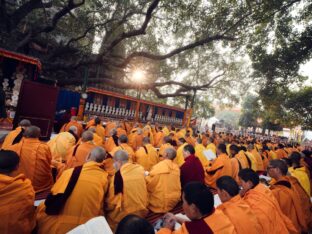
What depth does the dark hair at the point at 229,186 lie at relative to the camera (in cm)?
305

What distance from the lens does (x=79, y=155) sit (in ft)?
17.2

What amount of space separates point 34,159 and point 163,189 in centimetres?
234

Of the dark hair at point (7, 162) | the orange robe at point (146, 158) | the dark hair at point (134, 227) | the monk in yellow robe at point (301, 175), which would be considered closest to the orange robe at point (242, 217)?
the dark hair at point (134, 227)

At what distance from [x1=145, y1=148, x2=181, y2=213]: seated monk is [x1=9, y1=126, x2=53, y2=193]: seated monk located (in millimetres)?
1883

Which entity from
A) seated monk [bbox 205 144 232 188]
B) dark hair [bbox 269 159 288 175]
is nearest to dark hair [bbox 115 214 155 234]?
dark hair [bbox 269 159 288 175]

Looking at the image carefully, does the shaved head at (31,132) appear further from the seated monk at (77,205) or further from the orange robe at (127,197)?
the orange robe at (127,197)

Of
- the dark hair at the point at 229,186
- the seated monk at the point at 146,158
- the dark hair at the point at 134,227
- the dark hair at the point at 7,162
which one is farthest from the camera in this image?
the seated monk at the point at 146,158

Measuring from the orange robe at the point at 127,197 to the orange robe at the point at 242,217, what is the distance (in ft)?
4.40

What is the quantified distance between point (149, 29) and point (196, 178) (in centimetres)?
1673

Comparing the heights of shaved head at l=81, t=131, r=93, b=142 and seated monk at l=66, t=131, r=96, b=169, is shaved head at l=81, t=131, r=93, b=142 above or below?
above

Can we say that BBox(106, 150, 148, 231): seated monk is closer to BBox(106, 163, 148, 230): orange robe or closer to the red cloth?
BBox(106, 163, 148, 230): orange robe

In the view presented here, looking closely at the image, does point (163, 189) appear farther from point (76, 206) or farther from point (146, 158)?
point (146, 158)

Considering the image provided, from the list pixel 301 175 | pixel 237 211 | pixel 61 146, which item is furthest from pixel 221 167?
pixel 61 146

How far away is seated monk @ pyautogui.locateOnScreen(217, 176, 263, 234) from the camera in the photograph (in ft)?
8.45
